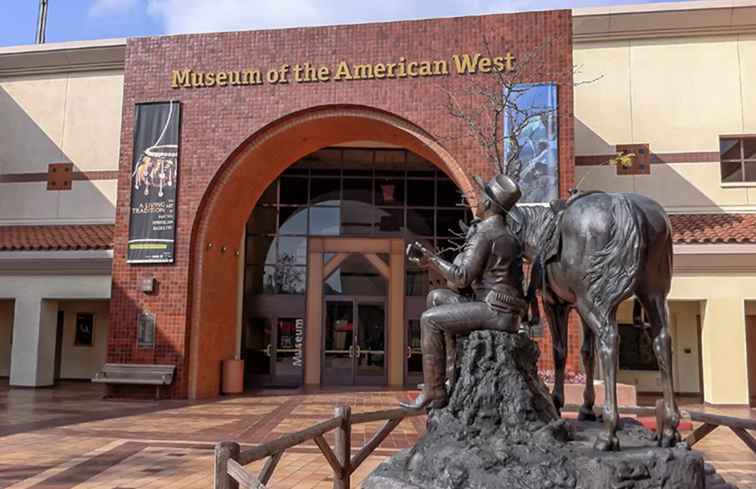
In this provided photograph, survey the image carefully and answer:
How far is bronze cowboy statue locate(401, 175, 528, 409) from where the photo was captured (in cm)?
428

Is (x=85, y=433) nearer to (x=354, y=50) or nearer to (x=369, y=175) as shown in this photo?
(x=354, y=50)

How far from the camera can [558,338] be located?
4754mm

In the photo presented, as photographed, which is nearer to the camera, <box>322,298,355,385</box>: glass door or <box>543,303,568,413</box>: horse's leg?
<box>543,303,568,413</box>: horse's leg

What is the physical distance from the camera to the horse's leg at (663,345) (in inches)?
161

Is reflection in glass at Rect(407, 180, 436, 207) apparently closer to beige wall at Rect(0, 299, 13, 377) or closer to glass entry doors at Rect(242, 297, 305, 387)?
glass entry doors at Rect(242, 297, 305, 387)

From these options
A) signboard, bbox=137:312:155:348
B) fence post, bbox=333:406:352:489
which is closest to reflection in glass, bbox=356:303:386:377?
signboard, bbox=137:312:155:348

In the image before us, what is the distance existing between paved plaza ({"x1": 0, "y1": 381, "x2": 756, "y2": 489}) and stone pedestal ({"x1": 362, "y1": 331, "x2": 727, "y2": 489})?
9.20 ft

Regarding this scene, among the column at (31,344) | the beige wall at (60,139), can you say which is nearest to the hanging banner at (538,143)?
the beige wall at (60,139)

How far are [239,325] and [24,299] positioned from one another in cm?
557

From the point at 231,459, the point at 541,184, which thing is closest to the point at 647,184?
the point at 541,184

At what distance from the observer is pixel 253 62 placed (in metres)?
14.7

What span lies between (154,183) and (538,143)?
871 centimetres

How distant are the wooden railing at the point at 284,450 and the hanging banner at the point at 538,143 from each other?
8.44 meters

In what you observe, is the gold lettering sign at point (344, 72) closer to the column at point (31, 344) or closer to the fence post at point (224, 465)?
the column at point (31, 344)
